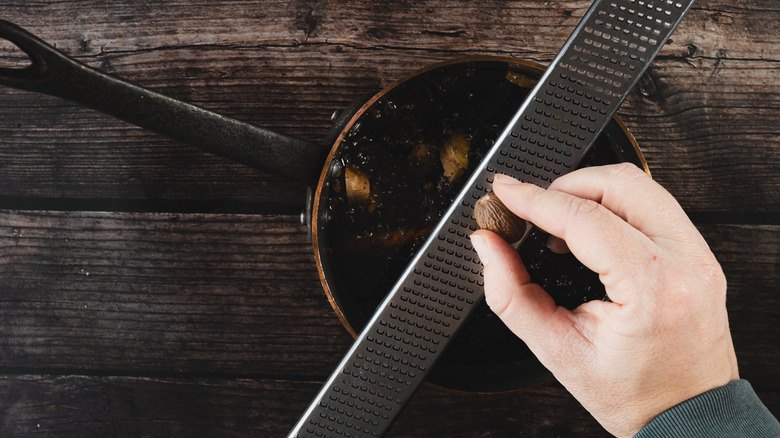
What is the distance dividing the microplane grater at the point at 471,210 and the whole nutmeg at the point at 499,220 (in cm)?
4

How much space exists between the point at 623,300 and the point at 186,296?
2.38 ft

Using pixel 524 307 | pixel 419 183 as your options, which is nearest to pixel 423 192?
pixel 419 183

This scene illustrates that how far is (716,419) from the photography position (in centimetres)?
56

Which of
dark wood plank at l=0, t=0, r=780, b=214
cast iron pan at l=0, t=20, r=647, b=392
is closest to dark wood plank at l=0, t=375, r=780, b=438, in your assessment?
cast iron pan at l=0, t=20, r=647, b=392

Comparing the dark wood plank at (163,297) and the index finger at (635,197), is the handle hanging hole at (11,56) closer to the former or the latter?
the dark wood plank at (163,297)

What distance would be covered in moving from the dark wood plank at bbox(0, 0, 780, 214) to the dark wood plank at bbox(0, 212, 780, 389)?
49 millimetres

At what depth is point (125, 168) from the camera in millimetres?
954

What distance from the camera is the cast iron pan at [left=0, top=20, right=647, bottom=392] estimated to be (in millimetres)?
718

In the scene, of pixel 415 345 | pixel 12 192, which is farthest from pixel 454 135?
pixel 12 192

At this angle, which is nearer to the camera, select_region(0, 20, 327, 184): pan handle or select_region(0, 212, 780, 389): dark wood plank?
select_region(0, 20, 327, 184): pan handle

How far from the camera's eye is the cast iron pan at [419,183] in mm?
718

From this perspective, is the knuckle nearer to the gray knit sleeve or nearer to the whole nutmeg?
the whole nutmeg

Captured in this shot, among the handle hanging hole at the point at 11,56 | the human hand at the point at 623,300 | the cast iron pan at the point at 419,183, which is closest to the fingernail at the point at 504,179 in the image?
the human hand at the point at 623,300

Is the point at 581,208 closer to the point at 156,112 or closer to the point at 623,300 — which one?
the point at 623,300
